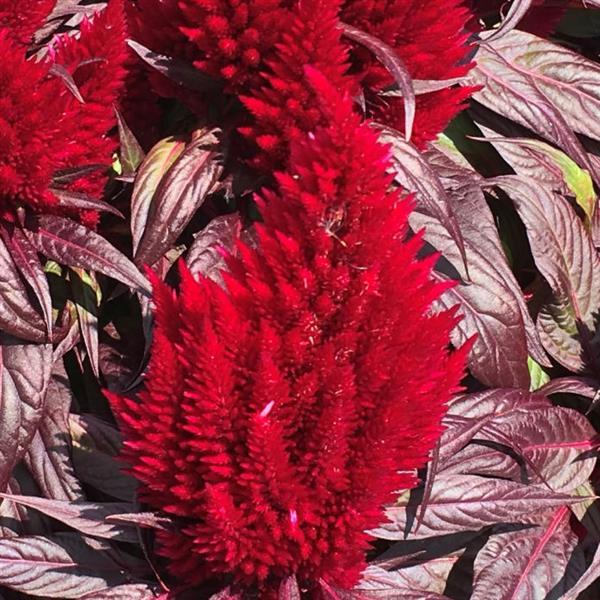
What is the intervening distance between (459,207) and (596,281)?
325 mm

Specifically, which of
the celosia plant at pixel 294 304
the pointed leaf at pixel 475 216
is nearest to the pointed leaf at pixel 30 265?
the celosia plant at pixel 294 304

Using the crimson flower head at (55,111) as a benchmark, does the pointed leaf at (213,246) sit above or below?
below

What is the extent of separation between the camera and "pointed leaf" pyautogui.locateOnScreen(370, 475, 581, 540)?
1.71 meters

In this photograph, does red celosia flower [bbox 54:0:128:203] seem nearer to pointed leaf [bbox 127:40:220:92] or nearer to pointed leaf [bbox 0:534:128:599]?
pointed leaf [bbox 127:40:220:92]

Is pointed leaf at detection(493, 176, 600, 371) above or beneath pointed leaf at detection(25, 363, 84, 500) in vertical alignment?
above

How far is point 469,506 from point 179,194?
0.65 m

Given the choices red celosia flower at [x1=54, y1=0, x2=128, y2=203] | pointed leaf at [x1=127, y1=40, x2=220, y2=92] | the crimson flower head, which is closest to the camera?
the crimson flower head

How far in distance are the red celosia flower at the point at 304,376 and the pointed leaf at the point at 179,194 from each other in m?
0.27

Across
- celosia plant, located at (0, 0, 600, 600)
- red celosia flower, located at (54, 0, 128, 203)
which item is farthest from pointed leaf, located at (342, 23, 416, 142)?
red celosia flower, located at (54, 0, 128, 203)

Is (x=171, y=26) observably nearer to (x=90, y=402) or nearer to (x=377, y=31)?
(x=377, y=31)

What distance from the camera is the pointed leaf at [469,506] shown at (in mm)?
1709

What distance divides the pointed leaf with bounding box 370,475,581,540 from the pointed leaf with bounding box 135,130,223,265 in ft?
1.74

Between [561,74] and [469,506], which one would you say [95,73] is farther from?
[561,74]

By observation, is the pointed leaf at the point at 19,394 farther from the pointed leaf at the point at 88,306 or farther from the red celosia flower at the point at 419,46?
the red celosia flower at the point at 419,46
